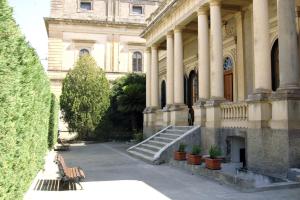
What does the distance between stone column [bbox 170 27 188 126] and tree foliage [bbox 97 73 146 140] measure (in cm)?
948

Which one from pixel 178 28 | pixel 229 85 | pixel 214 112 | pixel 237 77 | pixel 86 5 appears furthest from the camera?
pixel 86 5

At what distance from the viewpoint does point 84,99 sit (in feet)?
91.9

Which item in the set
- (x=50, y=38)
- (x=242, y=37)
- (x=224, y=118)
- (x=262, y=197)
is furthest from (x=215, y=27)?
(x=50, y=38)

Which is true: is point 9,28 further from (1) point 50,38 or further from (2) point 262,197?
(1) point 50,38

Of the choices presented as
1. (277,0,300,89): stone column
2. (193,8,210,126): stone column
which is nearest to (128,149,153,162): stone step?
(193,8,210,126): stone column

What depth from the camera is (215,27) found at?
14.5m

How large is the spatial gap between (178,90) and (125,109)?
10.1 metres

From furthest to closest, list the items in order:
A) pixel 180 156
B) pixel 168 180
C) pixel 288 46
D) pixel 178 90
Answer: pixel 178 90 < pixel 180 156 < pixel 168 180 < pixel 288 46

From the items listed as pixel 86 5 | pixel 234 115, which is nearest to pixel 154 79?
pixel 234 115

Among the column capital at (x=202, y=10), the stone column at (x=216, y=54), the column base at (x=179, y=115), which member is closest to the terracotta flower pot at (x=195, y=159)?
the stone column at (x=216, y=54)

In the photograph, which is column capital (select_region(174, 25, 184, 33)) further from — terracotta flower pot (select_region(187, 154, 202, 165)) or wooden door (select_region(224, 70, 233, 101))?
terracotta flower pot (select_region(187, 154, 202, 165))

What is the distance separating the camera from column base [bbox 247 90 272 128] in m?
10.8

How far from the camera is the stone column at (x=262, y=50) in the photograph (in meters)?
11.2

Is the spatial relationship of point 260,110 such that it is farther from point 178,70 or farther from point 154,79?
point 154,79
